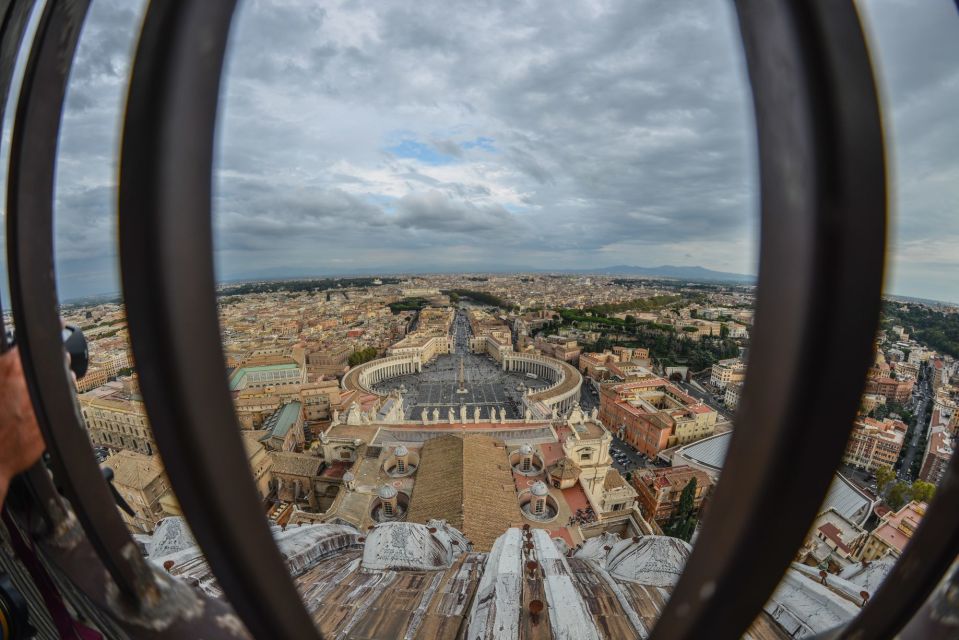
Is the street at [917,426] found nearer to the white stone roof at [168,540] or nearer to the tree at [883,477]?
the tree at [883,477]

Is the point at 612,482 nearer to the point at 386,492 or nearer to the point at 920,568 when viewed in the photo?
the point at 386,492

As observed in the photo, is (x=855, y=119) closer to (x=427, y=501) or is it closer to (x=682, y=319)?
(x=427, y=501)

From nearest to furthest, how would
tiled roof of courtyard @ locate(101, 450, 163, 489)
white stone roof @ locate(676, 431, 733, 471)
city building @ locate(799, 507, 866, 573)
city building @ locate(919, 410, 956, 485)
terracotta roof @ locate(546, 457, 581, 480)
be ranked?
city building @ locate(799, 507, 866, 573), tiled roof of courtyard @ locate(101, 450, 163, 489), terracotta roof @ locate(546, 457, 581, 480), city building @ locate(919, 410, 956, 485), white stone roof @ locate(676, 431, 733, 471)

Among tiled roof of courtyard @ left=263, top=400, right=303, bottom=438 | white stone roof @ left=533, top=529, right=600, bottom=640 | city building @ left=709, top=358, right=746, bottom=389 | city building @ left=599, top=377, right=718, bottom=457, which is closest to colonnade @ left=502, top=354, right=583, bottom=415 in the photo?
city building @ left=599, top=377, right=718, bottom=457

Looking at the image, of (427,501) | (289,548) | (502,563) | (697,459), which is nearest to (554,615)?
(502,563)

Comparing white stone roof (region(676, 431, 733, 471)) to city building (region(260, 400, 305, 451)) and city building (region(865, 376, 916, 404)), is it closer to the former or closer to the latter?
city building (region(865, 376, 916, 404))
